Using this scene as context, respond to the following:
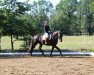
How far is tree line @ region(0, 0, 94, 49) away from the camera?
2781 cm

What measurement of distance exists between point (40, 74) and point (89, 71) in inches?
87.0

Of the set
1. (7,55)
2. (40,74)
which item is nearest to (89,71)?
(40,74)

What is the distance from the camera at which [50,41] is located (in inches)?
912

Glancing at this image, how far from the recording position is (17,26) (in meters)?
28.0

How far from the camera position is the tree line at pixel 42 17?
91.2ft

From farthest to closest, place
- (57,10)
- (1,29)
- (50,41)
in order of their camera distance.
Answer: (57,10), (1,29), (50,41)

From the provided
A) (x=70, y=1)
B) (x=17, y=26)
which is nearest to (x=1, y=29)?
(x=17, y=26)

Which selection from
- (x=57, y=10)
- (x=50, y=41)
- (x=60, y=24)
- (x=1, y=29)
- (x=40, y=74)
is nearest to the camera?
(x=40, y=74)

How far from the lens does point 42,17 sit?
7219 centimetres

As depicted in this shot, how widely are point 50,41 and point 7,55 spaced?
3202 mm

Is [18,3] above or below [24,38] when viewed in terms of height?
above

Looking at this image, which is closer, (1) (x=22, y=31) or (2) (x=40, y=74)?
(2) (x=40, y=74)

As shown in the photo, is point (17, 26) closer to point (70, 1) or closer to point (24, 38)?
point (24, 38)

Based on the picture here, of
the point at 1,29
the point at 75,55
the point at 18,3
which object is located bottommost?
the point at 75,55
